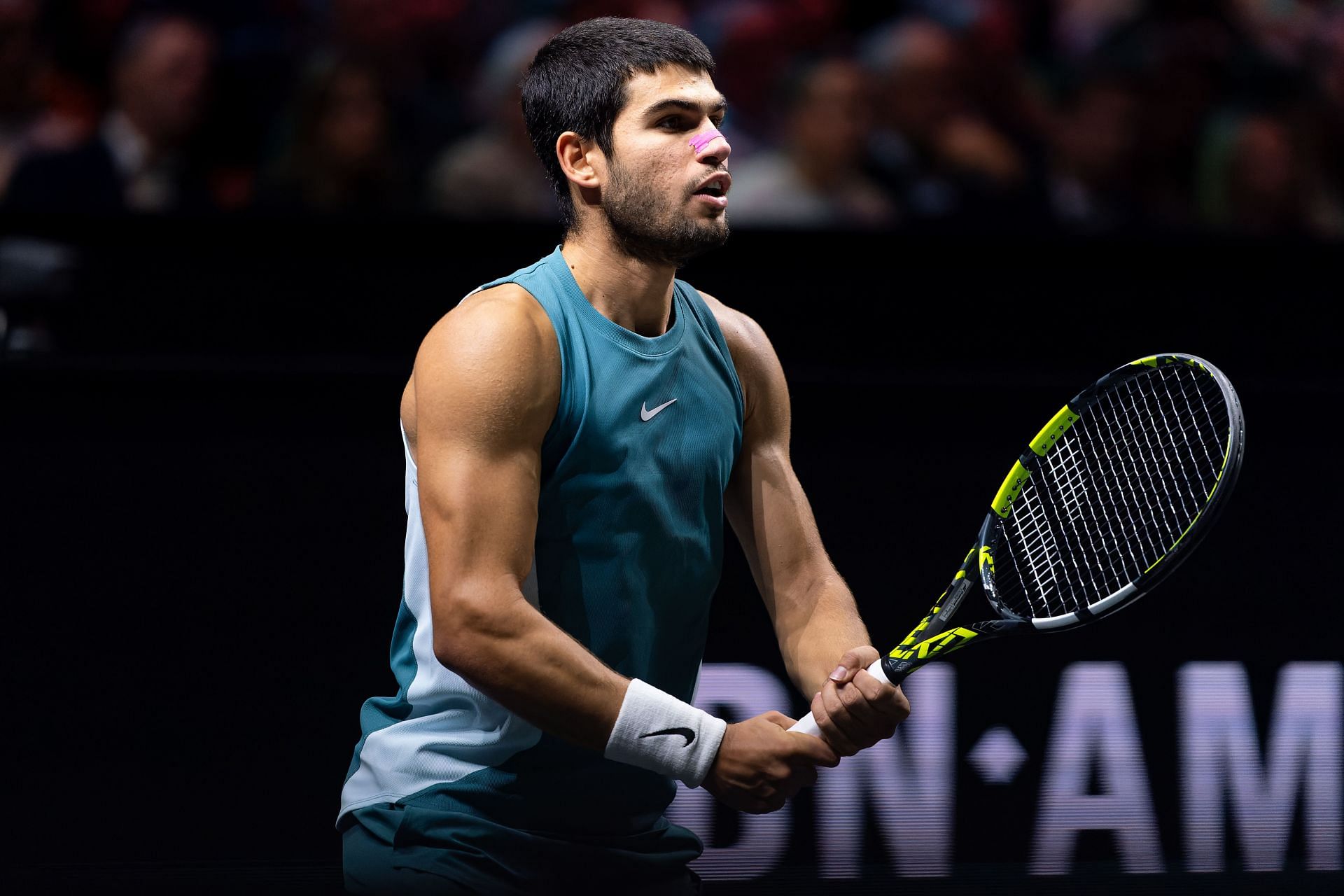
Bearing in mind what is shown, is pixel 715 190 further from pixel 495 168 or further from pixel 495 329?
pixel 495 168

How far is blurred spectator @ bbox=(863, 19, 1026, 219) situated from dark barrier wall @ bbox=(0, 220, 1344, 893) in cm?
148

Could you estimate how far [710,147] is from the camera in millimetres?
2164

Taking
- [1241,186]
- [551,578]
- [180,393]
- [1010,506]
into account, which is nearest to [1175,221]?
A: [1241,186]

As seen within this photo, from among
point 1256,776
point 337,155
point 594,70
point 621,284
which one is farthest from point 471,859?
point 337,155

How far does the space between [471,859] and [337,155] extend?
9.07 ft

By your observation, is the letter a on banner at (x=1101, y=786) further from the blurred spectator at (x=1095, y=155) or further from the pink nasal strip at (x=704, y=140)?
the blurred spectator at (x=1095, y=155)

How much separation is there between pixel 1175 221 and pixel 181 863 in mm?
3480

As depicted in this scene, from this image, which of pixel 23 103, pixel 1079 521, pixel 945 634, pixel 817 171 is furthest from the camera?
pixel 817 171

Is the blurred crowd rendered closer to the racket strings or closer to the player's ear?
the racket strings

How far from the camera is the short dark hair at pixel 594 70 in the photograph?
2.20 metres

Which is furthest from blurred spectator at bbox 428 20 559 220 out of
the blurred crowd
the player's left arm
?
the player's left arm

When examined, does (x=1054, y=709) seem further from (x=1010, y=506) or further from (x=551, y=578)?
(x=551, y=578)

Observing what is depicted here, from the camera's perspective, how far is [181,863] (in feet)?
10.8

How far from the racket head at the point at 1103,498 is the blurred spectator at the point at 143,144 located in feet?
8.32
